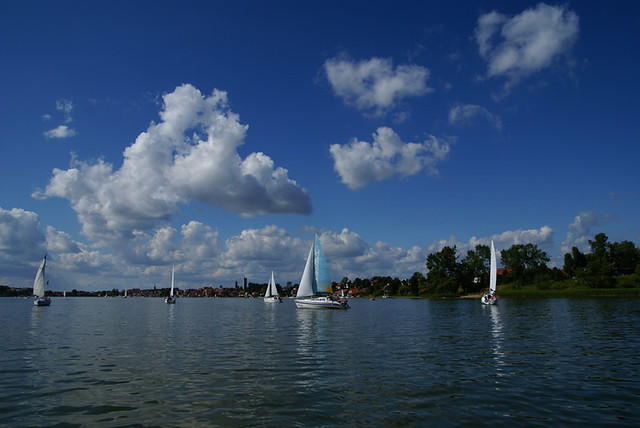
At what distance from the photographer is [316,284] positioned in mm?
90688

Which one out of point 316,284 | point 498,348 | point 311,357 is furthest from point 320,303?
point 311,357

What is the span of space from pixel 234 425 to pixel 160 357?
1576 centimetres

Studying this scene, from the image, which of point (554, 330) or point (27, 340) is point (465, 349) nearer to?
point (554, 330)

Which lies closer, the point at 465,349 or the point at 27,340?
the point at 465,349

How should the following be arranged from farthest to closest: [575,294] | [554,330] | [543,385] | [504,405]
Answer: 1. [575,294]
2. [554,330]
3. [543,385]
4. [504,405]

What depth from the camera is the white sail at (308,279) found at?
89.5m

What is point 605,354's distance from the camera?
1045 inches

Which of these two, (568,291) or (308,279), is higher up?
(308,279)

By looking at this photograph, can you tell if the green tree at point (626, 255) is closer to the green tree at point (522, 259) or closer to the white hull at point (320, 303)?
the green tree at point (522, 259)

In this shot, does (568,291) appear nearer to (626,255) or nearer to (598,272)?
(598,272)

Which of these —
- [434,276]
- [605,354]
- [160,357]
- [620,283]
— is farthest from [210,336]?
[434,276]

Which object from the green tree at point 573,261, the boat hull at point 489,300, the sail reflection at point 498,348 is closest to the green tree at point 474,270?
the green tree at point 573,261

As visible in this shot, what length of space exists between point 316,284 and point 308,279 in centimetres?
207

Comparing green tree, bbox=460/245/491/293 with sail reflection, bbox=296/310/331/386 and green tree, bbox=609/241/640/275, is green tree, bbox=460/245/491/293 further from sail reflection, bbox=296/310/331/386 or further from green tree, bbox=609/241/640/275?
sail reflection, bbox=296/310/331/386
